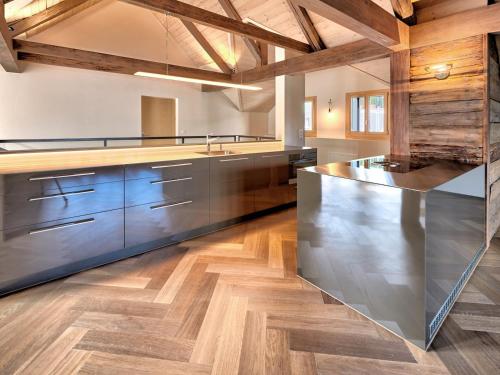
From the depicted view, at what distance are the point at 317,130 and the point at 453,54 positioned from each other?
5.38 metres

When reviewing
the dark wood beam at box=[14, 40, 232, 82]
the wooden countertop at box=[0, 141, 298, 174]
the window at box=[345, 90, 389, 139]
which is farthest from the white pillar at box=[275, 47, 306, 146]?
the window at box=[345, 90, 389, 139]

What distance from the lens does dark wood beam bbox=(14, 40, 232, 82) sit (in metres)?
4.72

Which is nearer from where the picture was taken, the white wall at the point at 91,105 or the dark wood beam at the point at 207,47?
the white wall at the point at 91,105

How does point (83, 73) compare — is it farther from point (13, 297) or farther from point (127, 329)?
point (127, 329)

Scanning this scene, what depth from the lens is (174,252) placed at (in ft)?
9.53

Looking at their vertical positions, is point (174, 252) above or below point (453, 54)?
below

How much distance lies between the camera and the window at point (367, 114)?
6801 millimetres

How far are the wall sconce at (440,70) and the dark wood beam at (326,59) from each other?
781mm

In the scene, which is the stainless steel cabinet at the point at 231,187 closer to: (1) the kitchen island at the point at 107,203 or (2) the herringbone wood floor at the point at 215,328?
(1) the kitchen island at the point at 107,203

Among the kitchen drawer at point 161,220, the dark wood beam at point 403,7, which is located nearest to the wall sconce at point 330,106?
the dark wood beam at point 403,7

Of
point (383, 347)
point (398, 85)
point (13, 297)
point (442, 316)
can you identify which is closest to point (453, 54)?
point (398, 85)

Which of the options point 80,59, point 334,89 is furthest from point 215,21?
point 334,89

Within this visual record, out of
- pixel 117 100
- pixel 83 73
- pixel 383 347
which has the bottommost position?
pixel 383 347

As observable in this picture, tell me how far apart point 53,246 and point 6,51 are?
12.3ft
